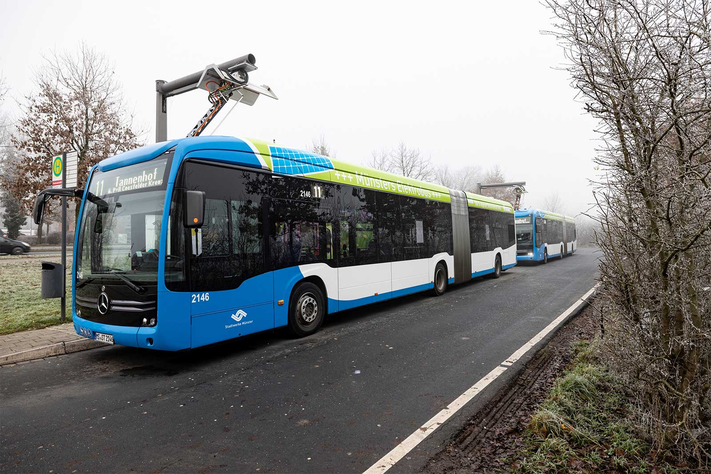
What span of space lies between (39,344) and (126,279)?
2.31 metres

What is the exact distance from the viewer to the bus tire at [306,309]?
7.03 m

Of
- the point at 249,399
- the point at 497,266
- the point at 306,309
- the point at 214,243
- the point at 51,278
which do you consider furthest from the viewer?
the point at 497,266

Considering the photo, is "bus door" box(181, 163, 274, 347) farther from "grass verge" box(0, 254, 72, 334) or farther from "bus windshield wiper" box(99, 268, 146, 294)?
"grass verge" box(0, 254, 72, 334)

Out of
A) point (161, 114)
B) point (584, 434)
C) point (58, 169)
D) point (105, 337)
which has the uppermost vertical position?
point (161, 114)

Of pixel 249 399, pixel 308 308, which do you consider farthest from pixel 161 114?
pixel 249 399

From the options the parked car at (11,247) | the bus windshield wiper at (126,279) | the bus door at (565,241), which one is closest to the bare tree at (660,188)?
the bus windshield wiper at (126,279)

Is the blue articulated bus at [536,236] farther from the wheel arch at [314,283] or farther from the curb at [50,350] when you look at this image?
the curb at [50,350]

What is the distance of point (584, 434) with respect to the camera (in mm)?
3230

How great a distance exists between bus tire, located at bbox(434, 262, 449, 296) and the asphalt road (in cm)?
403

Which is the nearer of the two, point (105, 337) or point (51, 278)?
point (105, 337)

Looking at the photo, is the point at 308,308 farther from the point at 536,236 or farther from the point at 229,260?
the point at 536,236

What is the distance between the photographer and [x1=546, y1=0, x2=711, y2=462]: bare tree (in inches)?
105

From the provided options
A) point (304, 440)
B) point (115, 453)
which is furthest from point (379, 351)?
point (115, 453)

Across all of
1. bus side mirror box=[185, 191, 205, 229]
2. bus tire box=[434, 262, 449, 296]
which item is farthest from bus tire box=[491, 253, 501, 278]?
bus side mirror box=[185, 191, 205, 229]
